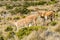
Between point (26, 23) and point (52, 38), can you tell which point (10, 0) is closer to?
point (26, 23)

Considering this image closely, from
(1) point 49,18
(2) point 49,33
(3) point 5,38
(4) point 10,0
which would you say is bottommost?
(4) point 10,0

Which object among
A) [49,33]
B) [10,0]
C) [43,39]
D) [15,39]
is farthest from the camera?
[10,0]

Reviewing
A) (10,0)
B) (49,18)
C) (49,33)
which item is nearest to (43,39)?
(49,33)

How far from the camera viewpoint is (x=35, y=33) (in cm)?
1648

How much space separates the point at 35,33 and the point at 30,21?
573 inches

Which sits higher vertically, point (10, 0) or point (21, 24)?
point (21, 24)

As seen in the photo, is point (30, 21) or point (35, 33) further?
point (30, 21)

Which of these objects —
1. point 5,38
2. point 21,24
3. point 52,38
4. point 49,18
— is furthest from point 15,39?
point 49,18

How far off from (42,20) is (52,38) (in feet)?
50.4

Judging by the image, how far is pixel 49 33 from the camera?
708 inches

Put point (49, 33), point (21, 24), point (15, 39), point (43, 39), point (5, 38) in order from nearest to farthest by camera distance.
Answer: point (43, 39)
point (49, 33)
point (15, 39)
point (5, 38)
point (21, 24)

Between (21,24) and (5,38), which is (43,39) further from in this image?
(21,24)

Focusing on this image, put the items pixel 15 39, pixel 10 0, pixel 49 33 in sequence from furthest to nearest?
pixel 10 0 < pixel 15 39 < pixel 49 33

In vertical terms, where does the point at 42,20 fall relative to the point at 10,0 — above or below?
above
